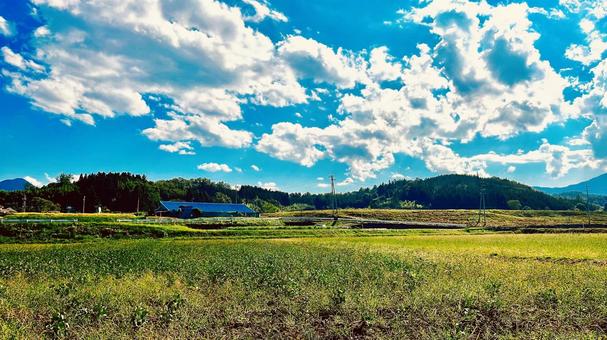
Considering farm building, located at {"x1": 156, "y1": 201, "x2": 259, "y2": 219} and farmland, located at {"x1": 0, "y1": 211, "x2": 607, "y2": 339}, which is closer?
farmland, located at {"x1": 0, "y1": 211, "x2": 607, "y2": 339}

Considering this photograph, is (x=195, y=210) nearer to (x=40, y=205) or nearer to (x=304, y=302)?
(x=40, y=205)

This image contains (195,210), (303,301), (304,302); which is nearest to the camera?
(304,302)

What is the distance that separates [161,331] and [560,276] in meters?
18.4

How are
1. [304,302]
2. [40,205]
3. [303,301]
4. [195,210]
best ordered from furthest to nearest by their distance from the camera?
[195,210] → [40,205] → [303,301] → [304,302]

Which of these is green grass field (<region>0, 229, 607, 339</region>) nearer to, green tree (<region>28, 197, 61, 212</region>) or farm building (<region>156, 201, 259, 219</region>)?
farm building (<region>156, 201, 259, 219</region>)

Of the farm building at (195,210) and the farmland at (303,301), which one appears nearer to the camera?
the farmland at (303,301)

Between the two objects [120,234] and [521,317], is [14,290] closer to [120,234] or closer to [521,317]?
[521,317]

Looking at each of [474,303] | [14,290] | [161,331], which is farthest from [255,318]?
[14,290]

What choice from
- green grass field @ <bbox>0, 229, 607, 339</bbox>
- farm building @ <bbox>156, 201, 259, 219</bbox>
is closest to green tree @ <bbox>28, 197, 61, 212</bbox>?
farm building @ <bbox>156, 201, 259, 219</bbox>

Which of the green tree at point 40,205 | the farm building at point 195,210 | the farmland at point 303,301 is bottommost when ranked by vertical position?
the farmland at point 303,301

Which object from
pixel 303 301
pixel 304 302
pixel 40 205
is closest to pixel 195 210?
pixel 40 205

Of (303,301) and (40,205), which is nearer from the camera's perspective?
(303,301)

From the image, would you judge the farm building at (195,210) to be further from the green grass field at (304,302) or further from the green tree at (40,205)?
the green grass field at (304,302)

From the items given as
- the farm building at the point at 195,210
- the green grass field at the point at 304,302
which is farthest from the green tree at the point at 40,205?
the green grass field at the point at 304,302
